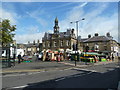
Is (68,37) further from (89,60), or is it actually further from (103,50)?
(89,60)

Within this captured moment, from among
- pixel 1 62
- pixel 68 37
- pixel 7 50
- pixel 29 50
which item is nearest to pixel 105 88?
pixel 7 50

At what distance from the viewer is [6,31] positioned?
24297 mm

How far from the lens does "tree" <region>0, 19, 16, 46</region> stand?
23109 millimetres

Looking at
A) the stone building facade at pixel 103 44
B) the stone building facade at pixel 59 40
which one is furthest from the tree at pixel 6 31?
the stone building facade at pixel 103 44

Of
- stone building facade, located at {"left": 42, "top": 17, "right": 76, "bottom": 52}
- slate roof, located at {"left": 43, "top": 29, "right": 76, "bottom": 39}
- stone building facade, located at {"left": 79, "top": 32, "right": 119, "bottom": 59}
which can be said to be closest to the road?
stone building facade, located at {"left": 79, "top": 32, "right": 119, "bottom": 59}

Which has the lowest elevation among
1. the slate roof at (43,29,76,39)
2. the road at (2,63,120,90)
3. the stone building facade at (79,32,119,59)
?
the road at (2,63,120,90)

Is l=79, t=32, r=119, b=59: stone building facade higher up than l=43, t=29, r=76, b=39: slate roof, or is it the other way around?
l=43, t=29, r=76, b=39: slate roof

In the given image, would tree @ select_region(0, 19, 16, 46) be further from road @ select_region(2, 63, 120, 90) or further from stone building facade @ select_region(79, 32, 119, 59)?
stone building facade @ select_region(79, 32, 119, 59)

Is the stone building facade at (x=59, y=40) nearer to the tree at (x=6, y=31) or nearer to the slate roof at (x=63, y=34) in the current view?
the slate roof at (x=63, y=34)

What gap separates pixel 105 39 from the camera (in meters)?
50.0

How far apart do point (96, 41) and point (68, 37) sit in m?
13.1

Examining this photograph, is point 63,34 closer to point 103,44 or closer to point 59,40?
point 59,40

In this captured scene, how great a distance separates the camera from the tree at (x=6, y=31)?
2311 cm

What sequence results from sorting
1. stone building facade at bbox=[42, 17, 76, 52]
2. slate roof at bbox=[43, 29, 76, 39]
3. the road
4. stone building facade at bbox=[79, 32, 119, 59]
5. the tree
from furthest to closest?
slate roof at bbox=[43, 29, 76, 39] → stone building facade at bbox=[42, 17, 76, 52] → stone building facade at bbox=[79, 32, 119, 59] → the tree → the road
